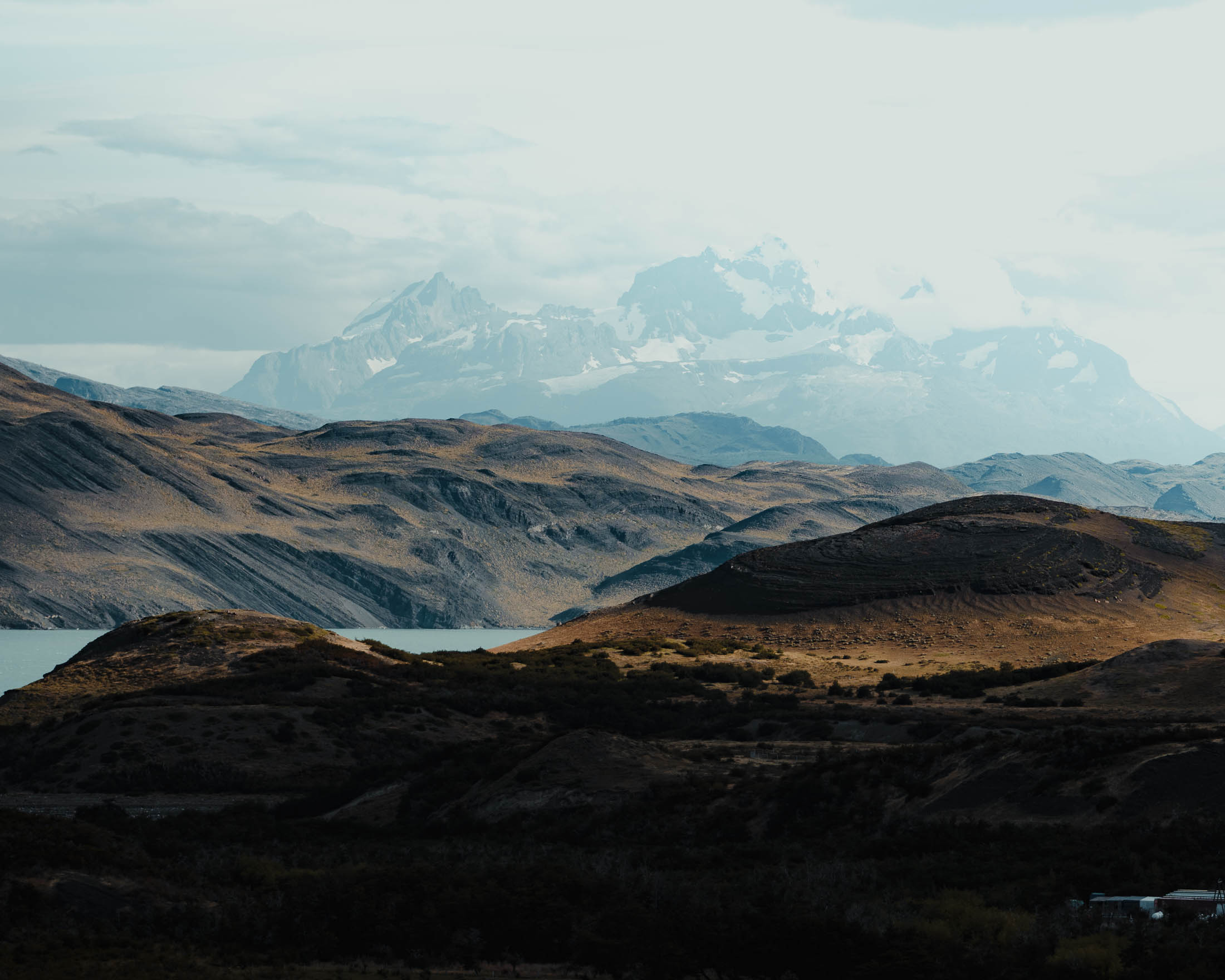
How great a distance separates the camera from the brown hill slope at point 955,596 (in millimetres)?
90750

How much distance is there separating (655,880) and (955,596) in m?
75.3

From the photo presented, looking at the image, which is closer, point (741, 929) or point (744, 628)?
point (741, 929)

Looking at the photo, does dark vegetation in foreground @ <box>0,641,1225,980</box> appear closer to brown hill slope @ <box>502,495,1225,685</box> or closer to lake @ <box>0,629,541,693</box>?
brown hill slope @ <box>502,495,1225,685</box>

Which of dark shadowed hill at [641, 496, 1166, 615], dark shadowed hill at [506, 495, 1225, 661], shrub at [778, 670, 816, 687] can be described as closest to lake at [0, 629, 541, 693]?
dark shadowed hill at [506, 495, 1225, 661]

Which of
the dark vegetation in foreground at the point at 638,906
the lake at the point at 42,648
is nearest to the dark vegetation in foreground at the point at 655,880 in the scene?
the dark vegetation in foreground at the point at 638,906

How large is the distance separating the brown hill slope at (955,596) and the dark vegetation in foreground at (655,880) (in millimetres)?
43777

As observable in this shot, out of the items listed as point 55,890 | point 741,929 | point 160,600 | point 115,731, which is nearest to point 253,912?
point 55,890

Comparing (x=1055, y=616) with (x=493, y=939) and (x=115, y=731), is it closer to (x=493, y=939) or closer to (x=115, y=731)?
(x=115, y=731)

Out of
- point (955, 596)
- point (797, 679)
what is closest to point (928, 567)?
point (955, 596)

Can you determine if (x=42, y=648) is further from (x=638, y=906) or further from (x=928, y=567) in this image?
(x=638, y=906)

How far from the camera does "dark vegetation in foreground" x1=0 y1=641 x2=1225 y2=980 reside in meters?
22.3

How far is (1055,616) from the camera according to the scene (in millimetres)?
94938

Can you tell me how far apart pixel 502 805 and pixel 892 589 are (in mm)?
64780

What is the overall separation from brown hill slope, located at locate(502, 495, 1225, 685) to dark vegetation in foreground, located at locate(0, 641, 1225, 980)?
144ft
